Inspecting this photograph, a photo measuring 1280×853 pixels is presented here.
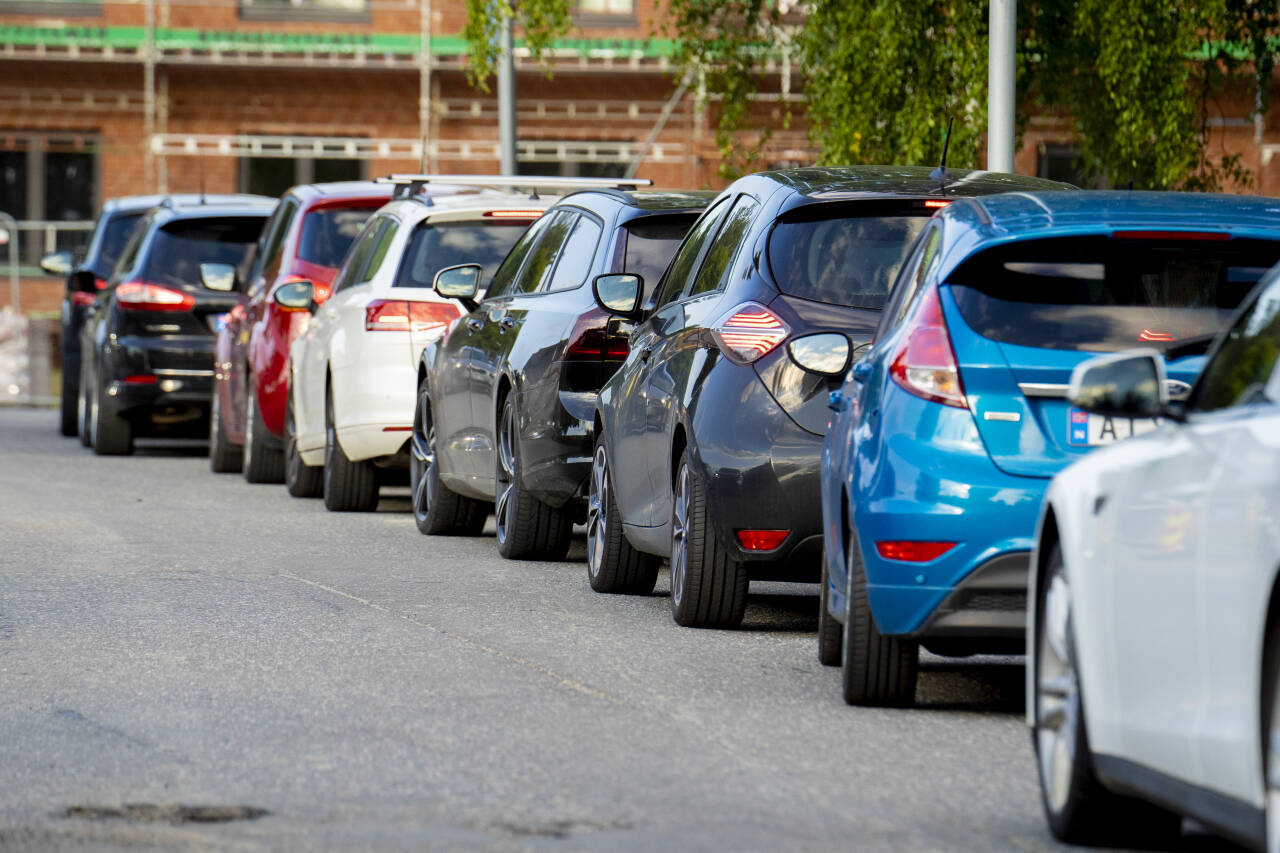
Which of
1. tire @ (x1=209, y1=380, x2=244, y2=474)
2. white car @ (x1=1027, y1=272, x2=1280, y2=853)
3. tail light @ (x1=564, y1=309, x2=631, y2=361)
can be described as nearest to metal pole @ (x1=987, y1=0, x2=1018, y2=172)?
tail light @ (x1=564, y1=309, x2=631, y2=361)

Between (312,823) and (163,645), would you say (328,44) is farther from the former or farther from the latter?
(312,823)

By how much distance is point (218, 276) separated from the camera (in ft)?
58.9

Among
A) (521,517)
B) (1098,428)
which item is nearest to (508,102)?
(521,517)

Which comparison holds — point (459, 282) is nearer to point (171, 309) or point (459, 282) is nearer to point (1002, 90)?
point (1002, 90)

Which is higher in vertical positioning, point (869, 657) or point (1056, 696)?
point (1056, 696)

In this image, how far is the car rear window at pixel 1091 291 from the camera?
7074 mm

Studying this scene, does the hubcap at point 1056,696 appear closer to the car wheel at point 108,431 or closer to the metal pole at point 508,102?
the car wheel at point 108,431

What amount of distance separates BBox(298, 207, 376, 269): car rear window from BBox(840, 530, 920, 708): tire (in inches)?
375

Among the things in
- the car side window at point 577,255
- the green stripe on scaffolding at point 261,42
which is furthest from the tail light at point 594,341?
the green stripe on scaffolding at point 261,42

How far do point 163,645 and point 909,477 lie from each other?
3081 mm

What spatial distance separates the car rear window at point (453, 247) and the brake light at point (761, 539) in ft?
18.5

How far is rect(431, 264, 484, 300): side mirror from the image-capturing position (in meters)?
12.9

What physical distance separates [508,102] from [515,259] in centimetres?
1172

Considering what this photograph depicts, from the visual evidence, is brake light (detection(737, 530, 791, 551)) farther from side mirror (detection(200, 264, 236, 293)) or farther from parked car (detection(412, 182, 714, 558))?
side mirror (detection(200, 264, 236, 293))
